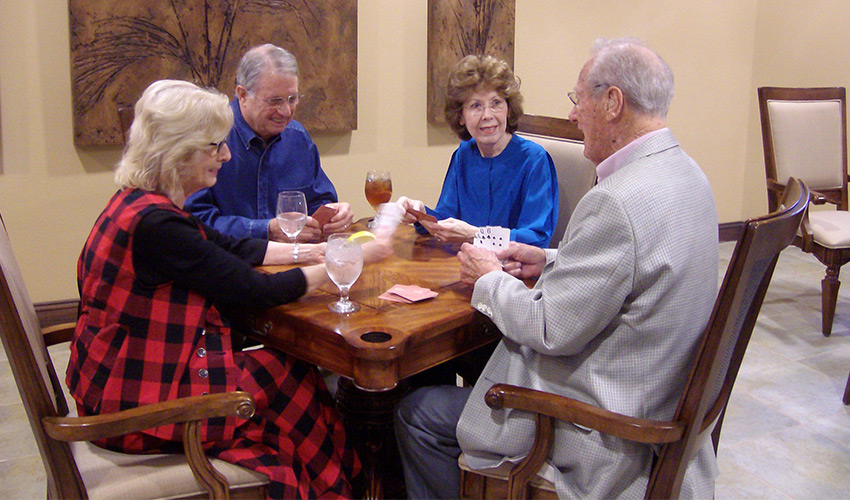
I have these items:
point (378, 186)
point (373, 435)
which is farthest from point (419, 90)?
point (373, 435)

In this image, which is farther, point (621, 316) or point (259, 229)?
point (259, 229)

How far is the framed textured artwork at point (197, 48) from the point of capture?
141 inches

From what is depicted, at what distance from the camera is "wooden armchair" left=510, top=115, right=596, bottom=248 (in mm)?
2775

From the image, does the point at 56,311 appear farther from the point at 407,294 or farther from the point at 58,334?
the point at 407,294

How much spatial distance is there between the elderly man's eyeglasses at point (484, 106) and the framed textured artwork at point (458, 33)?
182cm

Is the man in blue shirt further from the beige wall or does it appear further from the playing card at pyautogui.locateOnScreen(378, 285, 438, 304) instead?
the beige wall

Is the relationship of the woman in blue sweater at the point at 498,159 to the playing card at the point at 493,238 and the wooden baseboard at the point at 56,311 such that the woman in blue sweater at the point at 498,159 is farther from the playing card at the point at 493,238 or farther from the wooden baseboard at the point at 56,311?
the wooden baseboard at the point at 56,311

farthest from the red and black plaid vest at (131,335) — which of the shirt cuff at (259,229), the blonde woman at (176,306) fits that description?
the shirt cuff at (259,229)

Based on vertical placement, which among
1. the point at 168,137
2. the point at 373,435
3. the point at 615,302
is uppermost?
the point at 168,137

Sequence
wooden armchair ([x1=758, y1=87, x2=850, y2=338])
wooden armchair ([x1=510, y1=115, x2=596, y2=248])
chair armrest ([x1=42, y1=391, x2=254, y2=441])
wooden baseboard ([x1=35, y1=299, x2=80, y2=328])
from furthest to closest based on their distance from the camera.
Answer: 1. wooden armchair ([x1=758, y1=87, x2=850, y2=338])
2. wooden baseboard ([x1=35, y1=299, x2=80, y2=328])
3. wooden armchair ([x1=510, y1=115, x2=596, y2=248])
4. chair armrest ([x1=42, y1=391, x2=254, y2=441])

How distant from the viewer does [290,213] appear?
2293mm

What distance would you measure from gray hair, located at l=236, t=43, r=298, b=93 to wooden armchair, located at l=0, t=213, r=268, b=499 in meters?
1.07

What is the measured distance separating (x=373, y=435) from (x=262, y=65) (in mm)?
1241

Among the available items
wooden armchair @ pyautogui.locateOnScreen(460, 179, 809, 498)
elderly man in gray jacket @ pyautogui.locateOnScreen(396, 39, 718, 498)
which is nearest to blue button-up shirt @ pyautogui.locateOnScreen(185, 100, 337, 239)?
elderly man in gray jacket @ pyautogui.locateOnScreen(396, 39, 718, 498)
